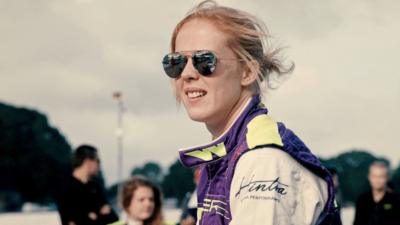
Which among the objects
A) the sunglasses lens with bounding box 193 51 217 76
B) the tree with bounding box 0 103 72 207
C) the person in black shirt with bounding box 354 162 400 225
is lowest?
the tree with bounding box 0 103 72 207

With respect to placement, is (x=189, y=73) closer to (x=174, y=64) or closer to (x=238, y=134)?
(x=174, y=64)

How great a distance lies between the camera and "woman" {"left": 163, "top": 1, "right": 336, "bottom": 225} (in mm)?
1967

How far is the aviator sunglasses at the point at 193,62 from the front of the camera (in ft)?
7.54

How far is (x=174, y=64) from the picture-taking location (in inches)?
97.7

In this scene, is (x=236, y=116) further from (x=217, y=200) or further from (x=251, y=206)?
(x=251, y=206)

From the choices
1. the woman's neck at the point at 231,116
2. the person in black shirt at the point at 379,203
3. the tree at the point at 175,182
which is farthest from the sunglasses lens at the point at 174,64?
the tree at the point at 175,182

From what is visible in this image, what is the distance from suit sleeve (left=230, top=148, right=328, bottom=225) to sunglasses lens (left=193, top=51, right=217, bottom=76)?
369mm

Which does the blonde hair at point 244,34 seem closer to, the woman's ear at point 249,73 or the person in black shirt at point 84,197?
the woman's ear at point 249,73

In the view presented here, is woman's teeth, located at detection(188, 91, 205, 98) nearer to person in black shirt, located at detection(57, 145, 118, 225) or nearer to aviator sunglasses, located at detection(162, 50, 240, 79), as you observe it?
aviator sunglasses, located at detection(162, 50, 240, 79)

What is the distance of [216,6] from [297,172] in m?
0.76

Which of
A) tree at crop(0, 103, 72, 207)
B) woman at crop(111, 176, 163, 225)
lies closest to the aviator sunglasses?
woman at crop(111, 176, 163, 225)

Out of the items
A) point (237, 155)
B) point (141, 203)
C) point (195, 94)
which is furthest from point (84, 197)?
point (237, 155)

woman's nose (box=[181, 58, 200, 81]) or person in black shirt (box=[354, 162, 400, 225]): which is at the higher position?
woman's nose (box=[181, 58, 200, 81])

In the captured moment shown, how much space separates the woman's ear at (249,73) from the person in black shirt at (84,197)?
6414 mm
